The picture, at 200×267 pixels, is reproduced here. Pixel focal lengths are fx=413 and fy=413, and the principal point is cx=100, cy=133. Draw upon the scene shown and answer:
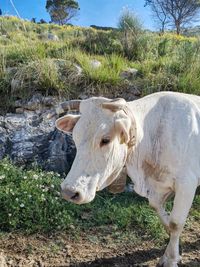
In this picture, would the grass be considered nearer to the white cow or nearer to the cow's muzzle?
the white cow

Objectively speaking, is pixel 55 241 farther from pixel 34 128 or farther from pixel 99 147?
pixel 34 128

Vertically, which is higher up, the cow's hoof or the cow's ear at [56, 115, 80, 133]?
the cow's ear at [56, 115, 80, 133]

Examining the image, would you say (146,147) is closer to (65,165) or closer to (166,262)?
(166,262)

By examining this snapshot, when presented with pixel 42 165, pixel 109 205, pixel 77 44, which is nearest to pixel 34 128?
pixel 42 165

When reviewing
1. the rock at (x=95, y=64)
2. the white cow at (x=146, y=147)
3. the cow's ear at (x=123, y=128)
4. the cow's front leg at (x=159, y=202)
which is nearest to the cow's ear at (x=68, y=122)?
the white cow at (x=146, y=147)

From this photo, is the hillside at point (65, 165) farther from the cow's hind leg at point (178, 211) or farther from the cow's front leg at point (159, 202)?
the cow's front leg at point (159, 202)

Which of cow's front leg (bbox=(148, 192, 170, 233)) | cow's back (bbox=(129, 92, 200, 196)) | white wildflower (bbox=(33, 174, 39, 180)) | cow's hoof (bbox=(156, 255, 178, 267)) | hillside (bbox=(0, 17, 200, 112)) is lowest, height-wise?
cow's hoof (bbox=(156, 255, 178, 267))

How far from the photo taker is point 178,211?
3266mm

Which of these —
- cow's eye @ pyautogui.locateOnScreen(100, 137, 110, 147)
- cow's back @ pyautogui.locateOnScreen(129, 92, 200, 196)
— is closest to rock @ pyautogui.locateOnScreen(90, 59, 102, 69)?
cow's back @ pyautogui.locateOnScreen(129, 92, 200, 196)

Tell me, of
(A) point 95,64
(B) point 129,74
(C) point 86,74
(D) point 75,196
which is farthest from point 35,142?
(D) point 75,196

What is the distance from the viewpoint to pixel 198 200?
17.0ft

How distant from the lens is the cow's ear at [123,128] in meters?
2.81

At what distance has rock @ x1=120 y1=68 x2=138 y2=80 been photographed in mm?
7105

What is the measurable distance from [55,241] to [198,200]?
6.56ft
